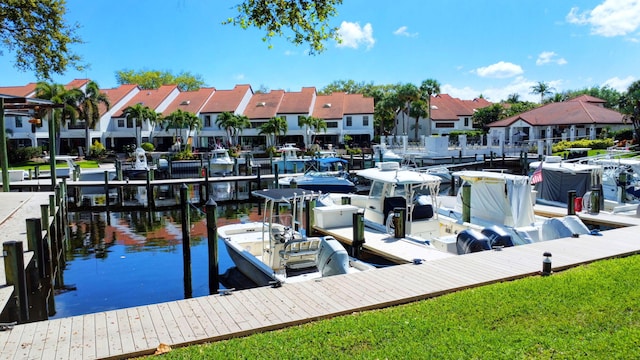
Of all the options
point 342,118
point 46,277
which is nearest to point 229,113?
point 342,118

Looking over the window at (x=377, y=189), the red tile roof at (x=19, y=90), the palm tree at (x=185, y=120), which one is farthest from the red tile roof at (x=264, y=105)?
the window at (x=377, y=189)

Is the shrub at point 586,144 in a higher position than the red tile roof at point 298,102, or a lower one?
lower

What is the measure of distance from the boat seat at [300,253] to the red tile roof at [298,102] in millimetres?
49871

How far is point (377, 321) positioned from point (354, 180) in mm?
27148

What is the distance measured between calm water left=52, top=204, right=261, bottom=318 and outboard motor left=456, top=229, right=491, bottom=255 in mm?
6399

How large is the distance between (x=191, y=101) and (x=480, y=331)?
61.1 meters

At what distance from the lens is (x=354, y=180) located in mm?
34531

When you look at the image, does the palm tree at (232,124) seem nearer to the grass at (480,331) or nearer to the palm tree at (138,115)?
the palm tree at (138,115)

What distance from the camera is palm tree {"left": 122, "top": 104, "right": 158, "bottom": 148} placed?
55.1 metres

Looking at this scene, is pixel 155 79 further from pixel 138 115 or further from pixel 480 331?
pixel 480 331

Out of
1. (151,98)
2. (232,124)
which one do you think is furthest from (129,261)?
(151,98)

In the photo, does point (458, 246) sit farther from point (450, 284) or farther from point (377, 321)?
point (377, 321)

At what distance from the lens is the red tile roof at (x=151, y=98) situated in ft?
204

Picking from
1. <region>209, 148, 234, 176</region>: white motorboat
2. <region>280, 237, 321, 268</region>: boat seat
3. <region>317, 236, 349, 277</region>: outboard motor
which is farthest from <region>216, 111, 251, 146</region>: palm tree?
<region>317, 236, 349, 277</region>: outboard motor
